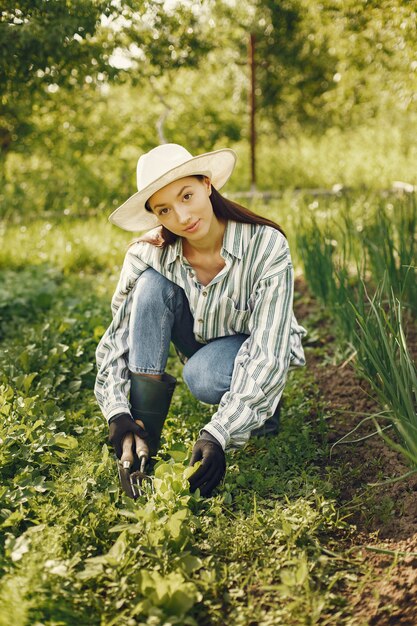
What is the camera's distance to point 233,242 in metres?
2.42

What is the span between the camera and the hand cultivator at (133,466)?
2.17m

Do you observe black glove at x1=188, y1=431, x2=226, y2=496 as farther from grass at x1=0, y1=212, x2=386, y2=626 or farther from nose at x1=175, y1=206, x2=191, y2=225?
nose at x1=175, y1=206, x2=191, y2=225

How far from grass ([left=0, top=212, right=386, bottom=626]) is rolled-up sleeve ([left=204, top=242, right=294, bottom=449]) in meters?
0.20

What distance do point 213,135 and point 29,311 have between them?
5399 millimetres

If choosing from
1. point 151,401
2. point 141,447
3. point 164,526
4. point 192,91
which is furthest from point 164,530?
point 192,91

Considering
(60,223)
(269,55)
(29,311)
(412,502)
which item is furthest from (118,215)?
(269,55)

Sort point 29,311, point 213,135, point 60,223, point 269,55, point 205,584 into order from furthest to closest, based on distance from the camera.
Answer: point 269,55 < point 213,135 < point 60,223 < point 29,311 < point 205,584

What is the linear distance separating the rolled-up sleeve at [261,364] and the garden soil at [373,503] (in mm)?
269

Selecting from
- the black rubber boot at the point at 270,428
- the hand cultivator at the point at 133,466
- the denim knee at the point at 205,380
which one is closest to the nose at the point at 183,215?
the denim knee at the point at 205,380

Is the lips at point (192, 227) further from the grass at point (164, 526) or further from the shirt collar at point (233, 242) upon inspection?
the grass at point (164, 526)

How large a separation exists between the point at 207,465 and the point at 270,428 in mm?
600

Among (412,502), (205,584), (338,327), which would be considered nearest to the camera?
(205,584)

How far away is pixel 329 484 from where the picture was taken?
2.24 m

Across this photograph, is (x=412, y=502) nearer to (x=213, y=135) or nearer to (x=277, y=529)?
(x=277, y=529)
